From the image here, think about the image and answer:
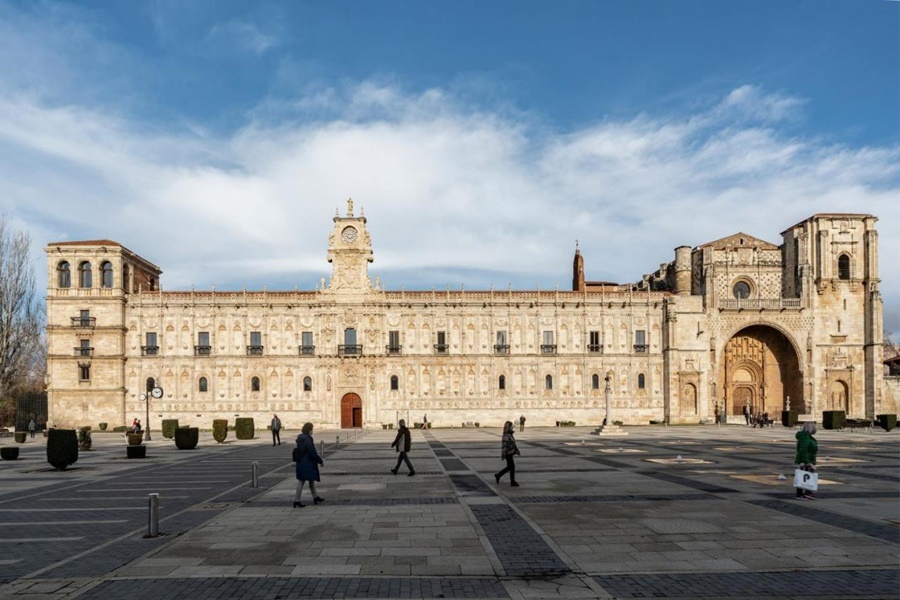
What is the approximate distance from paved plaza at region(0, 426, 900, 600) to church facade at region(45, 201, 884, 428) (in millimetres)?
33180

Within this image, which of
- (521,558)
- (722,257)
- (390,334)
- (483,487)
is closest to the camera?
(521,558)

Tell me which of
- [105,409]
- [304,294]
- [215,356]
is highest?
[304,294]

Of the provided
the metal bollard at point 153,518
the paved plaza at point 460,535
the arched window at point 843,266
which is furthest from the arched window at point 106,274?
the arched window at point 843,266

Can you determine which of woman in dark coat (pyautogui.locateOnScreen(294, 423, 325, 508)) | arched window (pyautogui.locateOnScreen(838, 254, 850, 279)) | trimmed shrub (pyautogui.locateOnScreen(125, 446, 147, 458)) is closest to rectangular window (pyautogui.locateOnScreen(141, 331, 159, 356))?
trimmed shrub (pyautogui.locateOnScreen(125, 446, 147, 458))

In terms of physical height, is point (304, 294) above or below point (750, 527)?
above

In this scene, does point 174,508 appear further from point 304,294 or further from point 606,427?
point 304,294

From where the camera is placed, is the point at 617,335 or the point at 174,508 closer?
the point at 174,508

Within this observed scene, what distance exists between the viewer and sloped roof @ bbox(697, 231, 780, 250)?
60.9 m

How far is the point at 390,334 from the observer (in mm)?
56500

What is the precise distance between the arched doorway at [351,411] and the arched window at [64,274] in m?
26.6

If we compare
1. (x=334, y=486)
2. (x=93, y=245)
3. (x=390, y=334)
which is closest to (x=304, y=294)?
(x=390, y=334)

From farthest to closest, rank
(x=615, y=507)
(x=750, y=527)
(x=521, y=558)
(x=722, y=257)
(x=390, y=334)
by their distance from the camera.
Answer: (x=722, y=257) < (x=390, y=334) < (x=615, y=507) < (x=750, y=527) < (x=521, y=558)

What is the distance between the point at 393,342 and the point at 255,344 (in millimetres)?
12662

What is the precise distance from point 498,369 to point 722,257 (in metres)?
25.6
